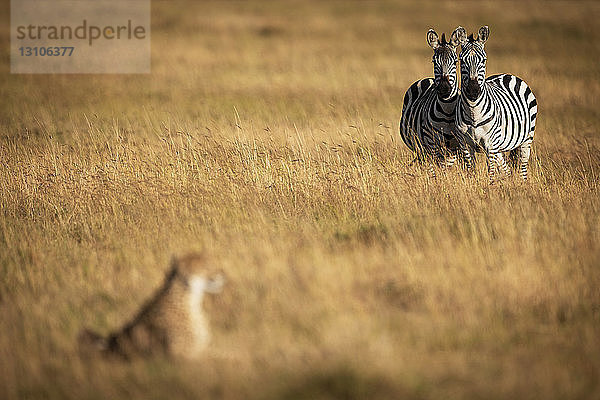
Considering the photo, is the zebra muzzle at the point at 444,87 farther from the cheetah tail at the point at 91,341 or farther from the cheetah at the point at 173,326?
the cheetah tail at the point at 91,341

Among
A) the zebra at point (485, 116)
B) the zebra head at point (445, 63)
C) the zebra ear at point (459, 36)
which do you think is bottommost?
the zebra at point (485, 116)

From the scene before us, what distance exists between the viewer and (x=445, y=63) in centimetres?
847

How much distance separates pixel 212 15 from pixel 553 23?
14.1m

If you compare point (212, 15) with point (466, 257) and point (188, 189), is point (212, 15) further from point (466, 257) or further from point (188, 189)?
point (466, 257)

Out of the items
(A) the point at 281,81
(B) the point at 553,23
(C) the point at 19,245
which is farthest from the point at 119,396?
(B) the point at 553,23

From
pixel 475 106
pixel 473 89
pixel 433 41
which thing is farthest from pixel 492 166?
pixel 433 41

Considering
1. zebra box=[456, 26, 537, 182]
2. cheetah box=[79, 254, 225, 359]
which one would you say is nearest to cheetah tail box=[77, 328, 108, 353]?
cheetah box=[79, 254, 225, 359]

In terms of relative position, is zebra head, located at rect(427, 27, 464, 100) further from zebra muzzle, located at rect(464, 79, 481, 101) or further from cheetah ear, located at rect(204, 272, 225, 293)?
cheetah ear, located at rect(204, 272, 225, 293)

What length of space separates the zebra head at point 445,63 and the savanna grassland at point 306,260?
1119mm

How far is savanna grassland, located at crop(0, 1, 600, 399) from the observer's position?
3.92m

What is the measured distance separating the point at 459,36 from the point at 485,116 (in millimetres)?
1084

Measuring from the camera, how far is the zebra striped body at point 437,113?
28.1 feet

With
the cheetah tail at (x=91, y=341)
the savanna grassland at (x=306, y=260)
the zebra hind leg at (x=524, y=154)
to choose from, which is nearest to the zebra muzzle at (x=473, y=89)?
the savanna grassland at (x=306, y=260)

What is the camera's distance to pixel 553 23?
24938 millimetres
